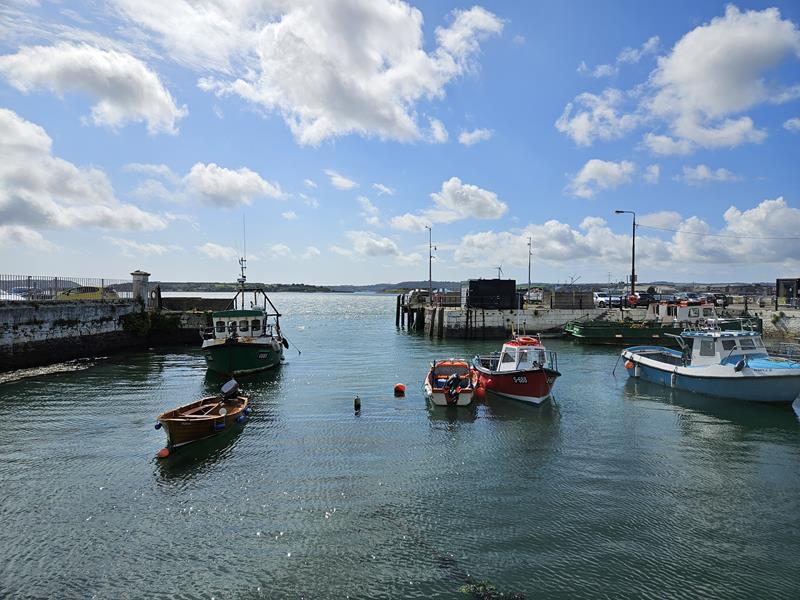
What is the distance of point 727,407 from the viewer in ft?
72.8

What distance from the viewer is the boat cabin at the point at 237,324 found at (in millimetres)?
31078

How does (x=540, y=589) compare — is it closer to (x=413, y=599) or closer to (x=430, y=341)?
(x=413, y=599)

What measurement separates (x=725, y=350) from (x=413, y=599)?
2238 centimetres

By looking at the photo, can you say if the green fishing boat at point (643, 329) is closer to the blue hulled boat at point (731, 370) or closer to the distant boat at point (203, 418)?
the blue hulled boat at point (731, 370)

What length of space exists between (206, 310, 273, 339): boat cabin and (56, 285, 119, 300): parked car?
16935 mm

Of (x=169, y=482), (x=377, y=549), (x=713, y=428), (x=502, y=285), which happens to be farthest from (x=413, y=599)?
(x=502, y=285)

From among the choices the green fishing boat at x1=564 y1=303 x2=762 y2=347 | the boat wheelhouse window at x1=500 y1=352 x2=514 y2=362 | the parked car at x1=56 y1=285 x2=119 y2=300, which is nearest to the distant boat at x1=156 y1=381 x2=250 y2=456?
the boat wheelhouse window at x1=500 y1=352 x2=514 y2=362

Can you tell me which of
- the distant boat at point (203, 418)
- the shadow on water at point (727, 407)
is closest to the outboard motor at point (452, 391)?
the distant boat at point (203, 418)

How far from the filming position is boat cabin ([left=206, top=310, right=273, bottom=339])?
102 ft

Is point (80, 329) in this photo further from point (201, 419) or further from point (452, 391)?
point (452, 391)

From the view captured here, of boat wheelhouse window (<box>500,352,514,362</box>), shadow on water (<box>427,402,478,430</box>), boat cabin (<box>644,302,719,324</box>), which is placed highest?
boat cabin (<box>644,302,719,324</box>)

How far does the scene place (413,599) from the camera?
850cm

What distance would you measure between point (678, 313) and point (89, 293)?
2106 inches

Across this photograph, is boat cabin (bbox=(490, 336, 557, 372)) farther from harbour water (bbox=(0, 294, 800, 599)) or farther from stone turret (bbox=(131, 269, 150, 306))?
stone turret (bbox=(131, 269, 150, 306))
